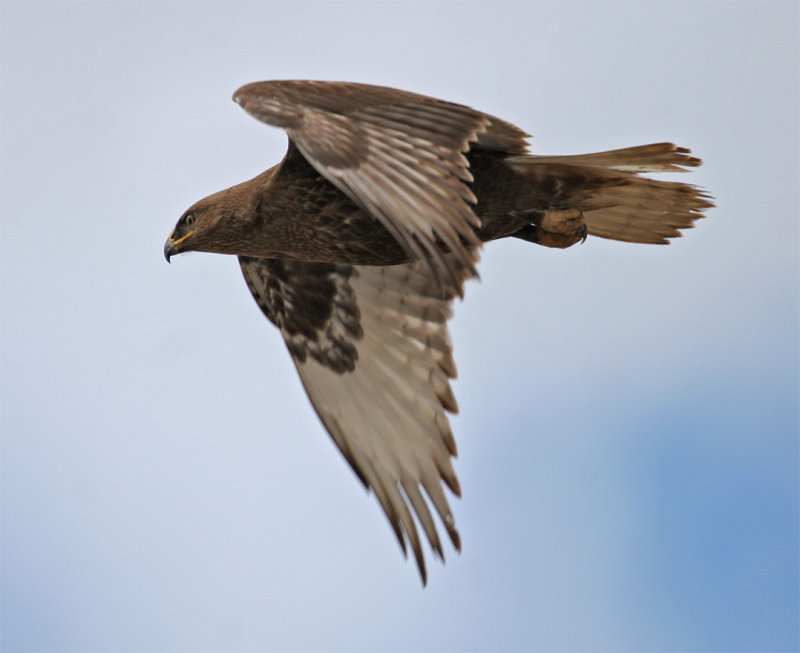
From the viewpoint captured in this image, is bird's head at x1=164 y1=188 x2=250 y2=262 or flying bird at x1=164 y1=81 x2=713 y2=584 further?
bird's head at x1=164 y1=188 x2=250 y2=262

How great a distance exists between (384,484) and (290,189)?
7.09 feet

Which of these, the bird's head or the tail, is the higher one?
the bird's head

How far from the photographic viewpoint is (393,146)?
7.56 m

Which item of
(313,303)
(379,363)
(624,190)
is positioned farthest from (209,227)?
(624,190)

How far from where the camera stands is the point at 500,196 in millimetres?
8578

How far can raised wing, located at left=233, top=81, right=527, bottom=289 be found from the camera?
7.19 meters

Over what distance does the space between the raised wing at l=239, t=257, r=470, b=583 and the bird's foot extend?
3.70 ft

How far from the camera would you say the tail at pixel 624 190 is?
859 cm

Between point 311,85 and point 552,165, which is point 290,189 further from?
point 552,165

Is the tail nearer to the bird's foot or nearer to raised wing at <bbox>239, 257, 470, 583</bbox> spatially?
the bird's foot

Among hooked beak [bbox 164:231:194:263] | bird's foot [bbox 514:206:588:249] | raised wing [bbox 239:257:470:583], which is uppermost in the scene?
hooked beak [bbox 164:231:194:263]

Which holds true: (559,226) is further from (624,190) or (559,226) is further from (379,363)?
(379,363)

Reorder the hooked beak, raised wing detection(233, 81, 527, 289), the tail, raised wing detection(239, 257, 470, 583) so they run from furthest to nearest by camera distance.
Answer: raised wing detection(239, 257, 470, 583) < the hooked beak < the tail < raised wing detection(233, 81, 527, 289)

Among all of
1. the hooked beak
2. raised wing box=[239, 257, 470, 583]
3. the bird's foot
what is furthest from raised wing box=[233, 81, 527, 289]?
raised wing box=[239, 257, 470, 583]
